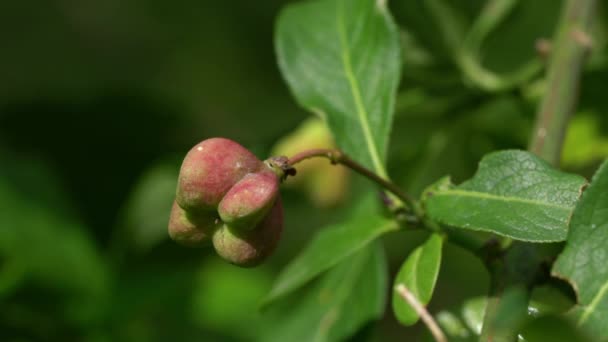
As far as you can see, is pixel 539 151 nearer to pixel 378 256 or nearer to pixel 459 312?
pixel 459 312

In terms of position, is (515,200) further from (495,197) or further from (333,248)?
(333,248)

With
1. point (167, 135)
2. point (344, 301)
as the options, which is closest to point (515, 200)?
point (344, 301)

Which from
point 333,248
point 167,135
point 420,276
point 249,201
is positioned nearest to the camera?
point 249,201

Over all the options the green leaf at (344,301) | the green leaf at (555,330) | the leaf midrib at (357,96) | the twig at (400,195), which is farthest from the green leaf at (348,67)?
the green leaf at (555,330)

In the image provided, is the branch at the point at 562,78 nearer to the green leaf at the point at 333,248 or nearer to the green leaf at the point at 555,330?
the green leaf at the point at 333,248

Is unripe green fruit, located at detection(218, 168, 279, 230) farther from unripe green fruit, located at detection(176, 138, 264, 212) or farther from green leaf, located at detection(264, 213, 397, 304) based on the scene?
green leaf, located at detection(264, 213, 397, 304)
